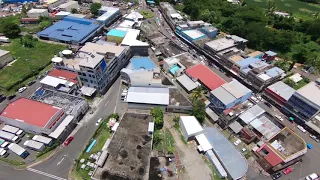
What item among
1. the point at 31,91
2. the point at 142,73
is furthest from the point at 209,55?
the point at 31,91

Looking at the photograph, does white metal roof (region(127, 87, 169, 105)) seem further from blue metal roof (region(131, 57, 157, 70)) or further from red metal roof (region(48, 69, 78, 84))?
red metal roof (region(48, 69, 78, 84))

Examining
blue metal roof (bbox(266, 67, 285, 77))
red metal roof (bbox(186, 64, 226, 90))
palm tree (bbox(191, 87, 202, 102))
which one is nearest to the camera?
palm tree (bbox(191, 87, 202, 102))

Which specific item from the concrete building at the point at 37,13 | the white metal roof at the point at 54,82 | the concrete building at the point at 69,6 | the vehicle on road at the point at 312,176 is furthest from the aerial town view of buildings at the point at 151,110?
the concrete building at the point at 69,6

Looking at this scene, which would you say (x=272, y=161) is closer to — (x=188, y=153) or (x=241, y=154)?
(x=241, y=154)

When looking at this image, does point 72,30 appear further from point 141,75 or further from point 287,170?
point 287,170

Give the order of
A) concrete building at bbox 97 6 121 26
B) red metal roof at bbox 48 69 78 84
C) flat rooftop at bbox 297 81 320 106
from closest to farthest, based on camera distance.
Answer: flat rooftop at bbox 297 81 320 106, red metal roof at bbox 48 69 78 84, concrete building at bbox 97 6 121 26

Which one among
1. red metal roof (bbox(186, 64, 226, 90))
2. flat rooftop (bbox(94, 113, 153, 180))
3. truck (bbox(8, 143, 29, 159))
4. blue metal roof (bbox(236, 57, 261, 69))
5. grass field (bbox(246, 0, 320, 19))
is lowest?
truck (bbox(8, 143, 29, 159))

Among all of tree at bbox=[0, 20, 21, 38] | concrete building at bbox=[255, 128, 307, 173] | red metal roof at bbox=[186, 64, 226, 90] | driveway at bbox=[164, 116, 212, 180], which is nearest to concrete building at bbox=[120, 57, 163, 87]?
red metal roof at bbox=[186, 64, 226, 90]
